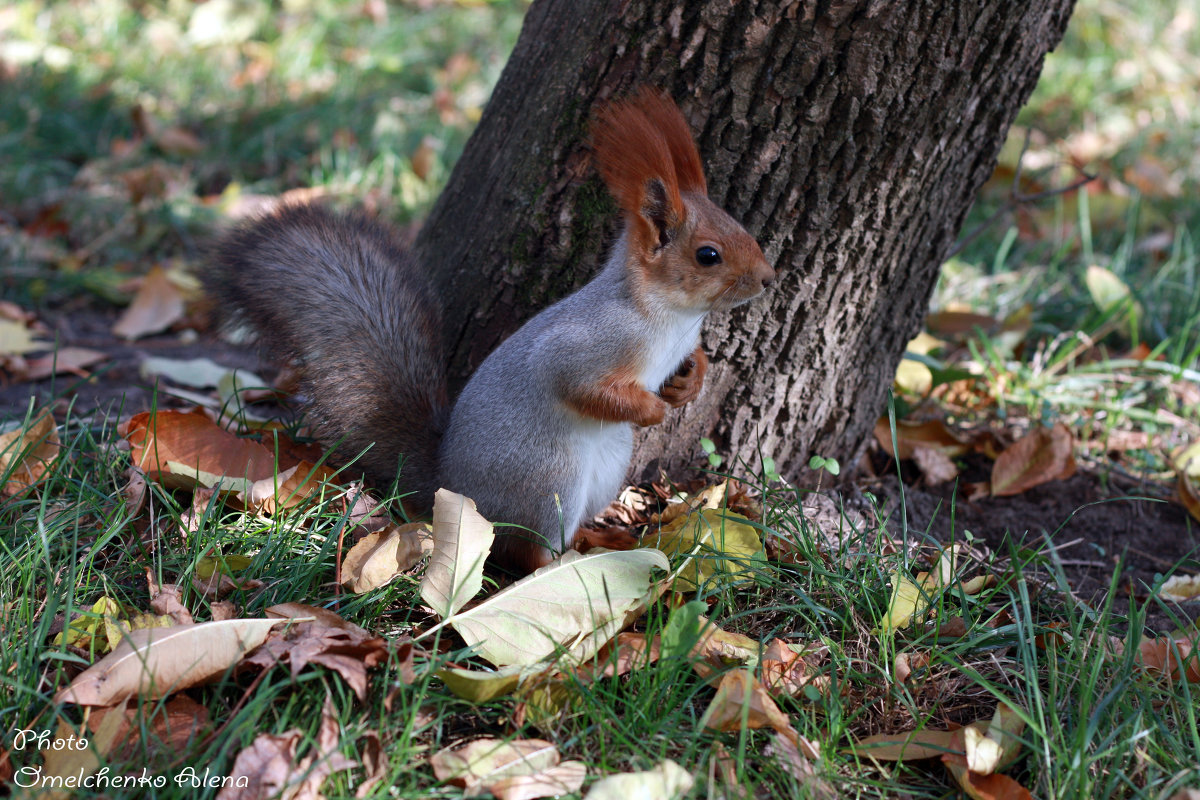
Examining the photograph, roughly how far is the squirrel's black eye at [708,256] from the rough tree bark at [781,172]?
271 millimetres

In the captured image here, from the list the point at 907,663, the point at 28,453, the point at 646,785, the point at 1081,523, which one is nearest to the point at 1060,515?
the point at 1081,523

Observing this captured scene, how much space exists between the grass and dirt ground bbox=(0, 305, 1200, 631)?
0.24 ft

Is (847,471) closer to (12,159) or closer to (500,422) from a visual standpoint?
(500,422)

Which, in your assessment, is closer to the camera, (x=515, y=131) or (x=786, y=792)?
(x=786, y=792)

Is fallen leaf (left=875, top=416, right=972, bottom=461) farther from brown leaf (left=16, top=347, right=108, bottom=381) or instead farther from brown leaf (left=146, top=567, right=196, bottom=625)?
brown leaf (left=16, top=347, right=108, bottom=381)

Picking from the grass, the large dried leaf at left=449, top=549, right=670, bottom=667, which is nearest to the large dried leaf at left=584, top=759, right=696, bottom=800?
the grass

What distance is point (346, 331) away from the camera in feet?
6.25

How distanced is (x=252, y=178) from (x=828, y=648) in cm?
326

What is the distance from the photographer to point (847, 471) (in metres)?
2.23

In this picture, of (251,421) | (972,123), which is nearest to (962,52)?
(972,123)

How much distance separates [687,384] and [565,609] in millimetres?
545

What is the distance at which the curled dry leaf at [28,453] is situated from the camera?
1.79m

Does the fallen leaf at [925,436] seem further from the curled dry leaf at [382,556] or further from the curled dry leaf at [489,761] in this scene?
the curled dry leaf at [489,761]

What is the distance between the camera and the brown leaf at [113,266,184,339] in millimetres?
2898
